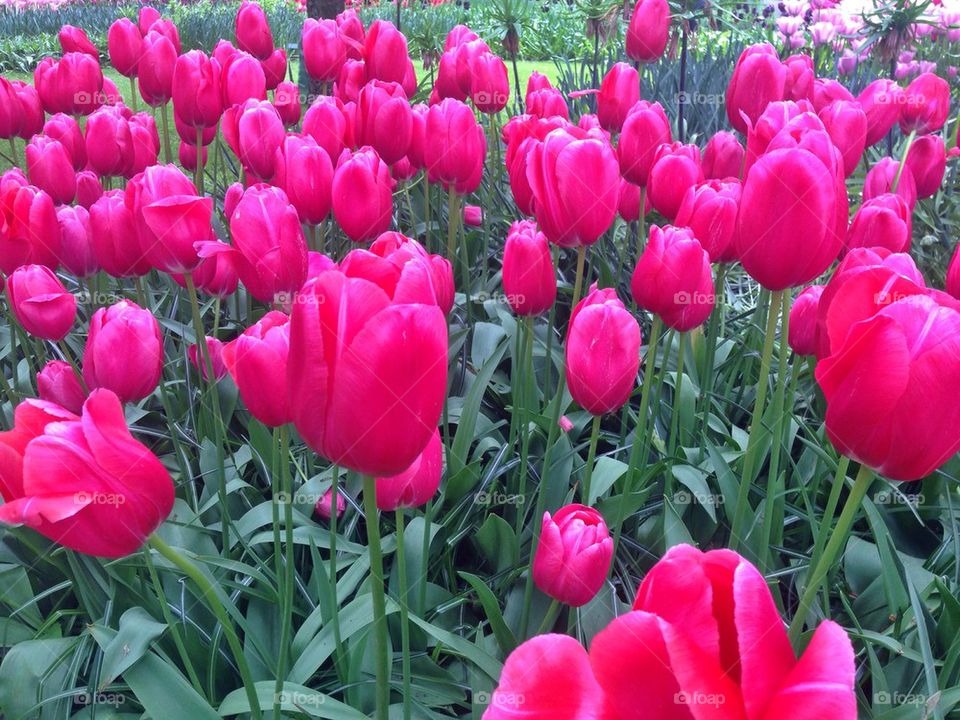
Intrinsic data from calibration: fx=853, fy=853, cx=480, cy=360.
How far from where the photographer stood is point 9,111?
7.85 ft

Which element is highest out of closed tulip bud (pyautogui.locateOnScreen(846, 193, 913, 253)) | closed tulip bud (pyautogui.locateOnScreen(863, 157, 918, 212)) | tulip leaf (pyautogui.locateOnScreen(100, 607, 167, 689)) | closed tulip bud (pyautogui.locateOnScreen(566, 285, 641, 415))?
closed tulip bud (pyautogui.locateOnScreen(846, 193, 913, 253))

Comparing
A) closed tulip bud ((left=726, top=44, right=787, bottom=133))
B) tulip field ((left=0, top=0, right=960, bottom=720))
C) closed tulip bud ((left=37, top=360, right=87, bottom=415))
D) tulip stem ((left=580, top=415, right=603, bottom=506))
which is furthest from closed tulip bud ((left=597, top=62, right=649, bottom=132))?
closed tulip bud ((left=37, top=360, right=87, bottom=415))

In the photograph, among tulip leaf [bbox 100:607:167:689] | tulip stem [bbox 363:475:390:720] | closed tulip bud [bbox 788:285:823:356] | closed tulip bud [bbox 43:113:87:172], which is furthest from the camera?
closed tulip bud [bbox 43:113:87:172]

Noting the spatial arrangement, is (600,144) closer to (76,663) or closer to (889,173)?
(889,173)

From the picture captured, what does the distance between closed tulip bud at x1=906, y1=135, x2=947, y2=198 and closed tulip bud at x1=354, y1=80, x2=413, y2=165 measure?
127cm

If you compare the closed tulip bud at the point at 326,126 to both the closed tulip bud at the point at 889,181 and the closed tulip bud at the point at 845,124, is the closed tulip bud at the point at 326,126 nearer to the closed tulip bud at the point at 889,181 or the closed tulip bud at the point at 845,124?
the closed tulip bud at the point at 845,124

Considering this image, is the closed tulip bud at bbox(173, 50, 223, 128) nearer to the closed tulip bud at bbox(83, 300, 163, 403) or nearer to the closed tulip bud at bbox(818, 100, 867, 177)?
the closed tulip bud at bbox(83, 300, 163, 403)

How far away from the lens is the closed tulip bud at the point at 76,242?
181cm

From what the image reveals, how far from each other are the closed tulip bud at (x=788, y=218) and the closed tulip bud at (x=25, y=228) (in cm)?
129

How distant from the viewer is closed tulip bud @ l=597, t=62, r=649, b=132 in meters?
2.38

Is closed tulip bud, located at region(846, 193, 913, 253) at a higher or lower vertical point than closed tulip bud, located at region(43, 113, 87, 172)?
higher

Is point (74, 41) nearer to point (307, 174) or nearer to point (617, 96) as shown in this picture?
point (307, 174)

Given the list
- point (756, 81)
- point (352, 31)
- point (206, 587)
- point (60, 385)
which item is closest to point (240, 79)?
point (352, 31)

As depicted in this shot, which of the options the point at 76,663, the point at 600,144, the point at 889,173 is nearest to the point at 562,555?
the point at 600,144
